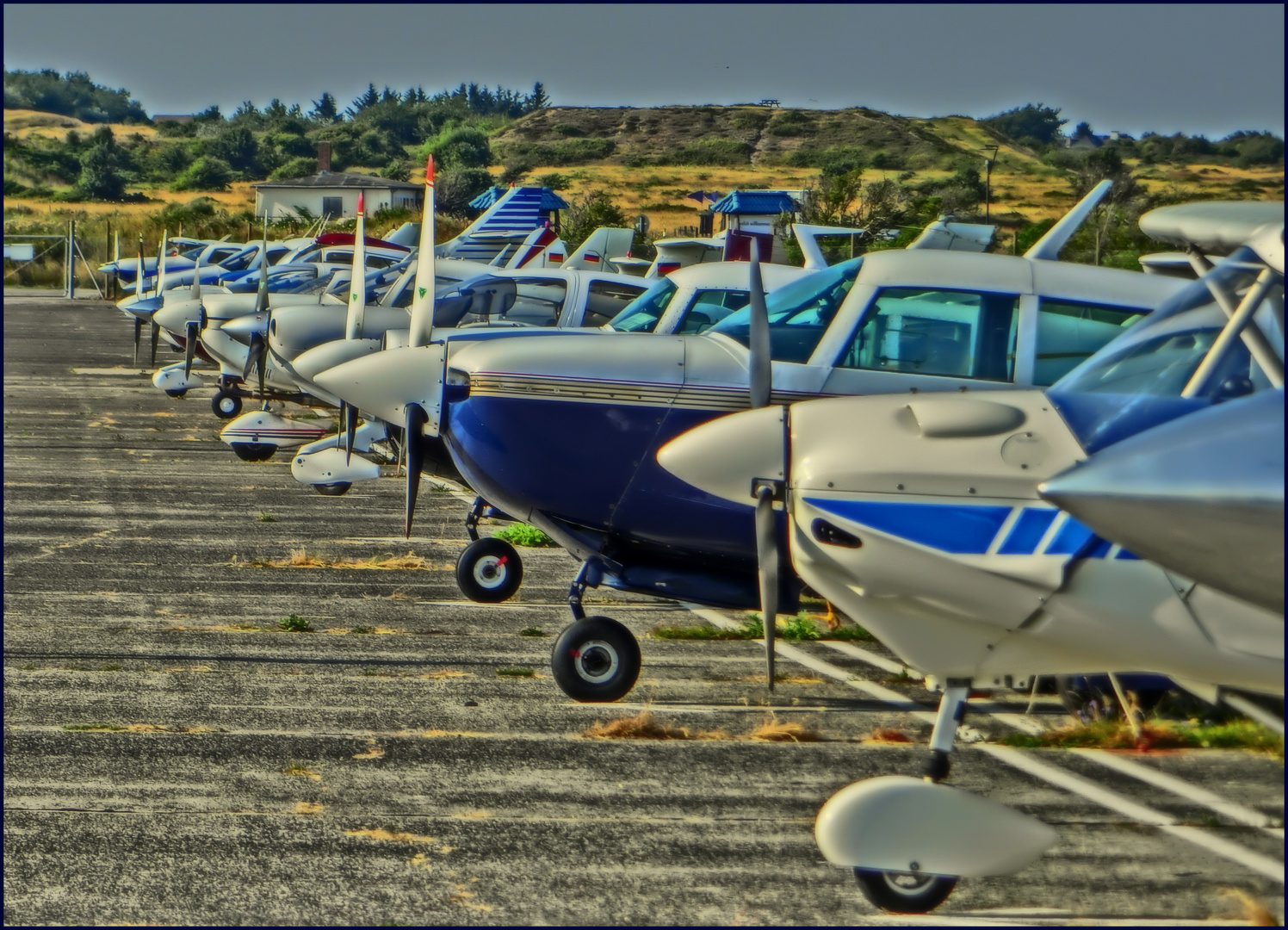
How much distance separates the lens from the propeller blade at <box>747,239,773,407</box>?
630cm

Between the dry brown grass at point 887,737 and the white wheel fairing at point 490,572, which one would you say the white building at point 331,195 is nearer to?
the white wheel fairing at point 490,572

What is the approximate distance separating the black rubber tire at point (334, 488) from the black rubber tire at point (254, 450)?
2.61 m

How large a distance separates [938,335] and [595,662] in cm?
242

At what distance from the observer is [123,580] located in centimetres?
995

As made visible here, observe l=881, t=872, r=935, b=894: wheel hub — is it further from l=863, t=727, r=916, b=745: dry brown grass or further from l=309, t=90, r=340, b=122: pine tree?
l=309, t=90, r=340, b=122: pine tree

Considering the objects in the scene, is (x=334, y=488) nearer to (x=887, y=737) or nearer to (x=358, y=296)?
(x=358, y=296)

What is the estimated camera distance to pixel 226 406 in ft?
64.4

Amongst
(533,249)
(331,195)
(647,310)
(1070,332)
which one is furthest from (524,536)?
(331,195)

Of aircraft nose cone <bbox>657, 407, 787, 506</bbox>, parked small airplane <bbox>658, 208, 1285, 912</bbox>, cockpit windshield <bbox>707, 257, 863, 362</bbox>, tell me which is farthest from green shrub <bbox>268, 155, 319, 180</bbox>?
parked small airplane <bbox>658, 208, 1285, 912</bbox>

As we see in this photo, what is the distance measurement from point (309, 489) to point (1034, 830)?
440 inches

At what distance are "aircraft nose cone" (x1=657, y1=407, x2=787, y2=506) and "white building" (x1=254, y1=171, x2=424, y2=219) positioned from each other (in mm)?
61143

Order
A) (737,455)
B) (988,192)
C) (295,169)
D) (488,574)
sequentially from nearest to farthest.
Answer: (737,455)
(488,574)
(988,192)
(295,169)

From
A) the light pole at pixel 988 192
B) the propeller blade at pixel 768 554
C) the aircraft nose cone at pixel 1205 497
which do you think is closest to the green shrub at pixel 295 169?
the light pole at pixel 988 192

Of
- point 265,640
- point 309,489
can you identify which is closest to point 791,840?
point 265,640
